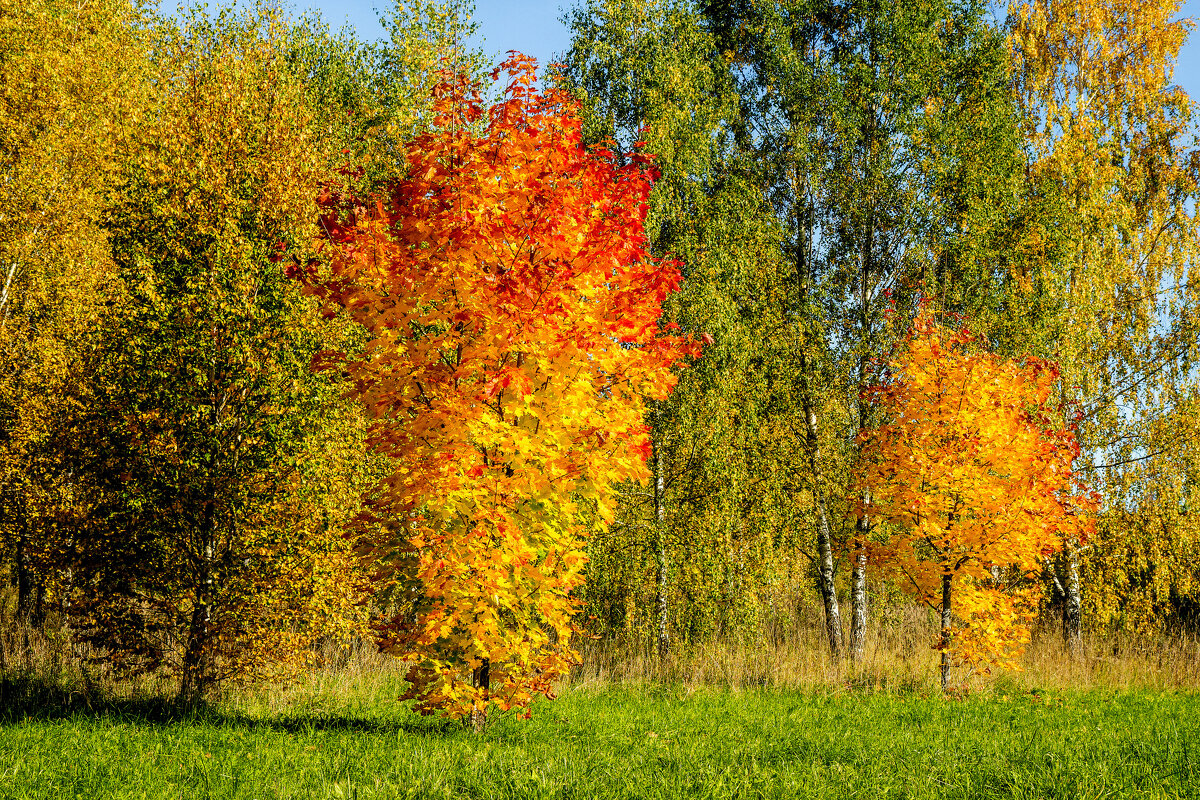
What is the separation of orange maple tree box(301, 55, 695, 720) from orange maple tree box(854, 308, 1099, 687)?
563 cm

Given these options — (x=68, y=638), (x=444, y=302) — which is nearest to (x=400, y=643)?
(x=444, y=302)

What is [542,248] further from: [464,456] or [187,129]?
[187,129]

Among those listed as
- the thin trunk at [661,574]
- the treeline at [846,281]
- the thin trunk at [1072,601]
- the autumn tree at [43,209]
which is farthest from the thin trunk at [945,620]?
the autumn tree at [43,209]

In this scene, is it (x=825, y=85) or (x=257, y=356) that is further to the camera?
(x=825, y=85)

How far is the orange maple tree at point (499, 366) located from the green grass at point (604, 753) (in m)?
1.04

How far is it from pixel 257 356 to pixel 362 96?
1100 cm

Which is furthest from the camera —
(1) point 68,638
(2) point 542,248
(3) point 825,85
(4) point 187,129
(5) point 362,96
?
(5) point 362,96

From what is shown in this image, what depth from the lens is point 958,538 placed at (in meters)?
11.0

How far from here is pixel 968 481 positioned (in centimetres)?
1062

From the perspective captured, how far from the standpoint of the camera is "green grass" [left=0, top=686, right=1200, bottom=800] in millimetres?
5316

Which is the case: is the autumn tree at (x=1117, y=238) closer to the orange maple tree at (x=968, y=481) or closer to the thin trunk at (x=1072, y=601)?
the thin trunk at (x=1072, y=601)

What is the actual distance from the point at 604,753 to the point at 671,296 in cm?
894

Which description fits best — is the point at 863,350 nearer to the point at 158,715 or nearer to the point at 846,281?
the point at 846,281

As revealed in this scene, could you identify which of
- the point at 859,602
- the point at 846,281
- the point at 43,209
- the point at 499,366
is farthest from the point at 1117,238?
the point at 43,209
